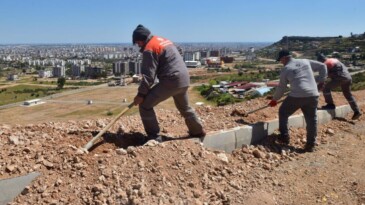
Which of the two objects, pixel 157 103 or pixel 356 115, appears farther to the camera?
pixel 356 115

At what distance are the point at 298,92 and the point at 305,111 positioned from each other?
1.17 feet

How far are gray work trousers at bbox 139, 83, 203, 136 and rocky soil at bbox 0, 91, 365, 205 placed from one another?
0.90 ft

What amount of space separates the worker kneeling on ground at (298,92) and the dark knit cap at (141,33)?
201 centimetres

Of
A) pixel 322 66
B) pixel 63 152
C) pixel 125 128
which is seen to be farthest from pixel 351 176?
pixel 63 152

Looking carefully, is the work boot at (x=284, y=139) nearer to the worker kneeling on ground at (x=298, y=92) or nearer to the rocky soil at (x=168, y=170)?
the worker kneeling on ground at (x=298, y=92)

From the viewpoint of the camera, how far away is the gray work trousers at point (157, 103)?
4.99 metres

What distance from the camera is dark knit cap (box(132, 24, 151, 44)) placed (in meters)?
4.88

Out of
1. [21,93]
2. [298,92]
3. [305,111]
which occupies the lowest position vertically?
[21,93]

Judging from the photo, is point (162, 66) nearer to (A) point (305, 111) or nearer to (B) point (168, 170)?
(B) point (168, 170)

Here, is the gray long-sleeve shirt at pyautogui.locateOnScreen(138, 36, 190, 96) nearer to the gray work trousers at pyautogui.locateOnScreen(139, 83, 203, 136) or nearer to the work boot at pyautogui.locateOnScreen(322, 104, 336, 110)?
the gray work trousers at pyautogui.locateOnScreen(139, 83, 203, 136)

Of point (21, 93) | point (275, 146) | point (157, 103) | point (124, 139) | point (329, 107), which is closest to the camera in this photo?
point (157, 103)

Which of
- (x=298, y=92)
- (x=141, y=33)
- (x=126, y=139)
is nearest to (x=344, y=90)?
(x=298, y=92)

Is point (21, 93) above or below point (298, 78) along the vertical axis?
below

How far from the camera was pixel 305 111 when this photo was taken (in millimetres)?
5902
